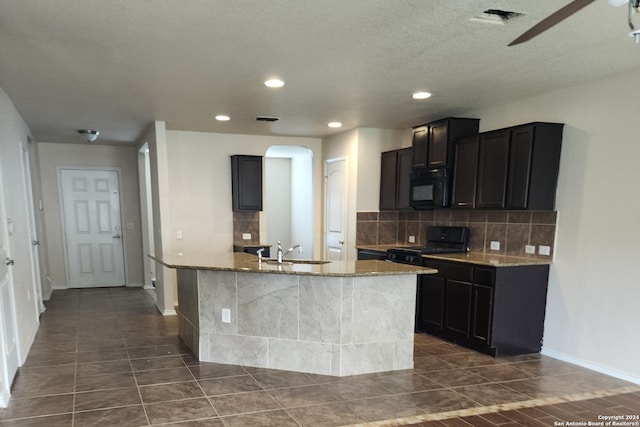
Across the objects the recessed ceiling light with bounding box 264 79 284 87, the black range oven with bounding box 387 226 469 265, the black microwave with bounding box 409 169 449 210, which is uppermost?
the recessed ceiling light with bounding box 264 79 284 87

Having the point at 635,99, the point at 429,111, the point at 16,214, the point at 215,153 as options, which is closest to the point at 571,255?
the point at 635,99

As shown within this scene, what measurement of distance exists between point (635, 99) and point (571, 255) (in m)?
1.38

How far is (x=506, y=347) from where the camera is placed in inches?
145

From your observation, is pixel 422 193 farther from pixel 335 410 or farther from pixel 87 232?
pixel 87 232

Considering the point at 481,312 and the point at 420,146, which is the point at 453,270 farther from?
the point at 420,146

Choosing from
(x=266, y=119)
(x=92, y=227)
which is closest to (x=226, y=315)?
(x=266, y=119)

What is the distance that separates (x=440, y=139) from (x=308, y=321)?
2599mm

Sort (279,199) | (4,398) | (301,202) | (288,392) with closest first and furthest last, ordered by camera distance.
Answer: (4,398) < (288,392) < (301,202) < (279,199)

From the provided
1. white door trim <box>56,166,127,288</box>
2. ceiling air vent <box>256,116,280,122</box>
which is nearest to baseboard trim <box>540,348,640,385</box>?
ceiling air vent <box>256,116,280,122</box>

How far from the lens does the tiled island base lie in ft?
10.6

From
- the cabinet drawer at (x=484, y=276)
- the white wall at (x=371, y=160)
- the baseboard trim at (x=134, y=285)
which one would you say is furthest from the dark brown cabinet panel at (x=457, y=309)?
the baseboard trim at (x=134, y=285)

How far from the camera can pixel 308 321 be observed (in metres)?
3.28

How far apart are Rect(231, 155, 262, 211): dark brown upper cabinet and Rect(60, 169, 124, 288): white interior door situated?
8.20 feet

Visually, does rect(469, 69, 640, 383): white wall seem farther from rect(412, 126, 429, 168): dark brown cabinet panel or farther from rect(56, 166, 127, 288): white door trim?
rect(56, 166, 127, 288): white door trim
